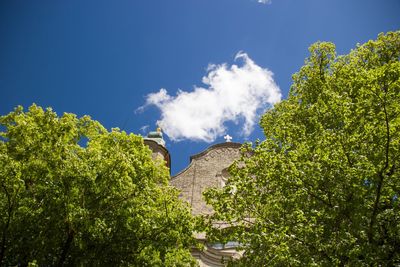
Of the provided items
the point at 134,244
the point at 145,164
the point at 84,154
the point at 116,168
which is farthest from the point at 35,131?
the point at 134,244

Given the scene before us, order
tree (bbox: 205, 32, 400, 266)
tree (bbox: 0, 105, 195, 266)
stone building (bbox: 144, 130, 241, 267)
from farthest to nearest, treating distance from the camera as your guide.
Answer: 1. stone building (bbox: 144, 130, 241, 267)
2. tree (bbox: 0, 105, 195, 266)
3. tree (bbox: 205, 32, 400, 266)

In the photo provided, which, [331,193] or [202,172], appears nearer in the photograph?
[331,193]

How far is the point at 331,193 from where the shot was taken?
376 inches

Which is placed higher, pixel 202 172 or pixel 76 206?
pixel 202 172

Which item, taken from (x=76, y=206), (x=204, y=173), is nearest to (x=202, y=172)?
(x=204, y=173)

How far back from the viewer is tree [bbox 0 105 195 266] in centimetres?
959

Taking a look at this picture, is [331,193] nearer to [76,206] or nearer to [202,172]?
[76,206]

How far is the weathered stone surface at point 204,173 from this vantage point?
806 inches

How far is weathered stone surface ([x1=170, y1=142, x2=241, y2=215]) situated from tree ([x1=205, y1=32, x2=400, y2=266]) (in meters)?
9.28

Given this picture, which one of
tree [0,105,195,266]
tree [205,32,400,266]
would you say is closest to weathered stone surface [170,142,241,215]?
tree [0,105,195,266]

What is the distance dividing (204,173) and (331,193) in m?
12.5

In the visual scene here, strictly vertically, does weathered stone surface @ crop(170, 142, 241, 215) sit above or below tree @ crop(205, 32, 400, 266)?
above

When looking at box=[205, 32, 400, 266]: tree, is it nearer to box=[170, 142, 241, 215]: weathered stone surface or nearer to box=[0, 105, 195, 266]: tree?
box=[0, 105, 195, 266]: tree

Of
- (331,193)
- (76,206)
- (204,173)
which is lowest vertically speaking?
(76,206)
